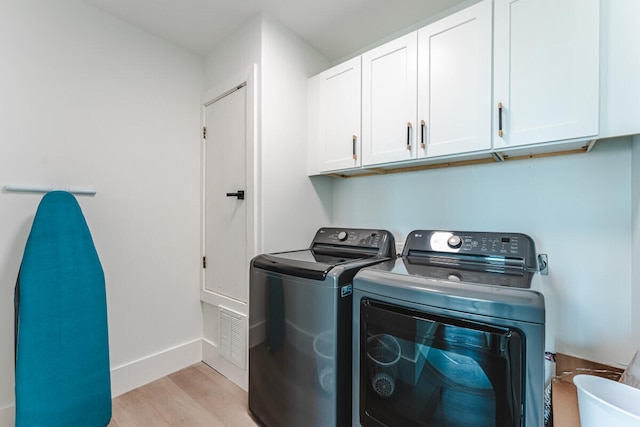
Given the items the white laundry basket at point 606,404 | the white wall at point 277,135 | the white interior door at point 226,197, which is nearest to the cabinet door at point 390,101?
the white wall at point 277,135

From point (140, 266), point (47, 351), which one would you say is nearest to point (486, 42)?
point (140, 266)

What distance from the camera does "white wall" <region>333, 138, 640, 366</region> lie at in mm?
1265

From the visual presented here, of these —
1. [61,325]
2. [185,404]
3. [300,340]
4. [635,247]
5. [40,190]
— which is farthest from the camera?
[185,404]

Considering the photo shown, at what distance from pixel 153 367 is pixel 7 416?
705mm

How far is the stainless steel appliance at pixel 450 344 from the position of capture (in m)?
0.87

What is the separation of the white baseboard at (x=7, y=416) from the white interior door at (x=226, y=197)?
1.16 meters

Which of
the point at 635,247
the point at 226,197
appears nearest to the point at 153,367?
the point at 226,197

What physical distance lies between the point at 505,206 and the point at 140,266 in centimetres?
236

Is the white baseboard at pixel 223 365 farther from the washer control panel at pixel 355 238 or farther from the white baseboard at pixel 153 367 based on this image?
the washer control panel at pixel 355 238

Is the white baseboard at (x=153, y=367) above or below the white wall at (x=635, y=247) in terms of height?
below

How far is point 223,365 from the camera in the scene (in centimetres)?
211

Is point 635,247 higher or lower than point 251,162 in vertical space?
lower

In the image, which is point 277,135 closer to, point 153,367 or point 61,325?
point 61,325

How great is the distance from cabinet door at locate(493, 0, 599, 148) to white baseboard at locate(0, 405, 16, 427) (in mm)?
2830
